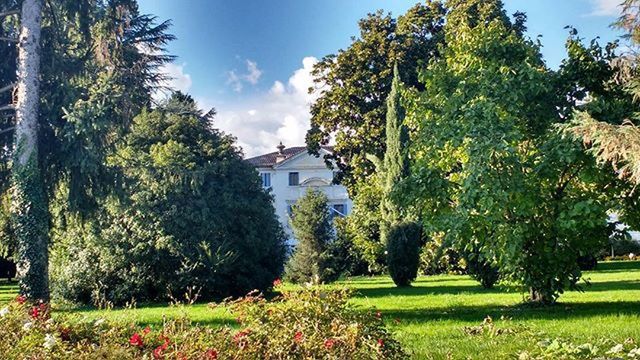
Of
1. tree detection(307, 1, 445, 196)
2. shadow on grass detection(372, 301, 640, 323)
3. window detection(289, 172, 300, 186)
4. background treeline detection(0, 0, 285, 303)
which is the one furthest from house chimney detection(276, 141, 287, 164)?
shadow on grass detection(372, 301, 640, 323)

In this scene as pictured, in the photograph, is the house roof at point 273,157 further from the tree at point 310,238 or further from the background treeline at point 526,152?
the background treeline at point 526,152

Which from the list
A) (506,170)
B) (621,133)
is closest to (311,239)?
(506,170)

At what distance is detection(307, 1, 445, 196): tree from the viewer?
92.0ft

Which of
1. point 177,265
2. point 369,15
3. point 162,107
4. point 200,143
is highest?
point 369,15

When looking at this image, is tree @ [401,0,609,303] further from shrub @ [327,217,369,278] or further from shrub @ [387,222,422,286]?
shrub @ [327,217,369,278]

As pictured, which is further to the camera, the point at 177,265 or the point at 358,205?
the point at 358,205

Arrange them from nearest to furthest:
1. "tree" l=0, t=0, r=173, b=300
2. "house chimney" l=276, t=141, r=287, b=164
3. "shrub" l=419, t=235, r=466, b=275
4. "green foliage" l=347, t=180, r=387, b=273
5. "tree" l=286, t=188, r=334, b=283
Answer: "tree" l=0, t=0, r=173, b=300 → "tree" l=286, t=188, r=334, b=283 → "green foliage" l=347, t=180, r=387, b=273 → "shrub" l=419, t=235, r=466, b=275 → "house chimney" l=276, t=141, r=287, b=164

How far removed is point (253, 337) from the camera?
4.46m

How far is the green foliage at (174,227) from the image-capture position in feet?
→ 51.8

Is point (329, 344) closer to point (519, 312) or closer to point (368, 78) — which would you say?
point (519, 312)

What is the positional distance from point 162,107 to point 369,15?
14.4m

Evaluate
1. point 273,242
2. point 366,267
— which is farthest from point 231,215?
point 366,267

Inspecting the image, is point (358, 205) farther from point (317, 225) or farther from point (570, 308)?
point (570, 308)

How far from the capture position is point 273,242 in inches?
698
